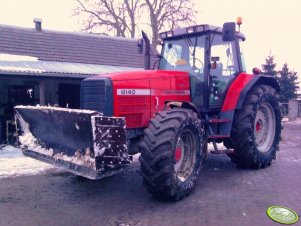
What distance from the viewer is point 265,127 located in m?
7.22

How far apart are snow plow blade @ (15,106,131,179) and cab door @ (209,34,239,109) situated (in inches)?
92.9

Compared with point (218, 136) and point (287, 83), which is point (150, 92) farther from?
point (287, 83)

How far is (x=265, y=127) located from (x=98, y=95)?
12.6 feet

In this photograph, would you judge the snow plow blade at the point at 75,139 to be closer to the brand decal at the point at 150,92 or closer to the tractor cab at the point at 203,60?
the brand decal at the point at 150,92

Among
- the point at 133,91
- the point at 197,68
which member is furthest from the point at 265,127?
the point at 133,91

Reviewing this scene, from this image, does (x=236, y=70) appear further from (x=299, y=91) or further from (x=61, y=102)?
(x=299, y=91)

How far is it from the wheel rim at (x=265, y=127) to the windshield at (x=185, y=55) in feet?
5.97

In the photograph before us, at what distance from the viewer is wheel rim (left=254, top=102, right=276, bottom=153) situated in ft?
22.9

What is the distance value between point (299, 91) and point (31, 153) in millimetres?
29718

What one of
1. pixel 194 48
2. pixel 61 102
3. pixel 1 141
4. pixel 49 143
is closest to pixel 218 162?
pixel 194 48

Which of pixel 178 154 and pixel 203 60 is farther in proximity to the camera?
pixel 203 60

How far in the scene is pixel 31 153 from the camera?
5508mm

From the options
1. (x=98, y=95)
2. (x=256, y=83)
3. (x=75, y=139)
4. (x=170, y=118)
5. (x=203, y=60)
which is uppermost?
(x=203, y=60)

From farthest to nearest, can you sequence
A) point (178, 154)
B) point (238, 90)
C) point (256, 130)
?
point (256, 130), point (238, 90), point (178, 154)
